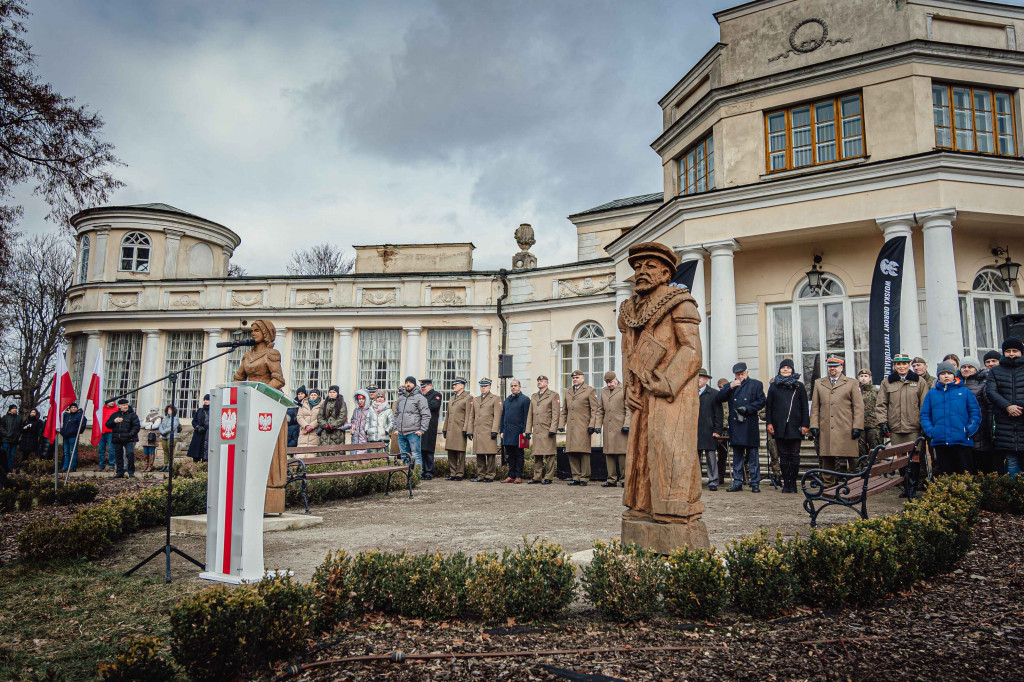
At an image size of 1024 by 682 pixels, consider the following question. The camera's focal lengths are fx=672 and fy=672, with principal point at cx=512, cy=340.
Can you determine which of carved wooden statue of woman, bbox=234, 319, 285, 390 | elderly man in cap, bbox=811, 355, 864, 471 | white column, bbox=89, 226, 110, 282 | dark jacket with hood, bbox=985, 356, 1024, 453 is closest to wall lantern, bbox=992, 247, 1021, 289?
→ elderly man in cap, bbox=811, 355, 864, 471

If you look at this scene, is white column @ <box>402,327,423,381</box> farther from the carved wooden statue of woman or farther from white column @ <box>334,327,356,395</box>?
the carved wooden statue of woman

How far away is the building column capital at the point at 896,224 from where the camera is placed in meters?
13.2

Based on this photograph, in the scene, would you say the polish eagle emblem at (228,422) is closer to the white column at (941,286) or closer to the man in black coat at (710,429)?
the man in black coat at (710,429)

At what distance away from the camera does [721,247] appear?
15.0 metres

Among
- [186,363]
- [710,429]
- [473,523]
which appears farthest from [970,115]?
[186,363]

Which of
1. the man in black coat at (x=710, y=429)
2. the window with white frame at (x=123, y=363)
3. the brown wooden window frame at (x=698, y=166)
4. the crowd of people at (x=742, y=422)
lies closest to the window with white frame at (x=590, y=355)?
the brown wooden window frame at (x=698, y=166)

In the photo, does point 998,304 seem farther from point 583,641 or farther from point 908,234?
point 583,641

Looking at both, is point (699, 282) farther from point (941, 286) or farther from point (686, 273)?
point (941, 286)

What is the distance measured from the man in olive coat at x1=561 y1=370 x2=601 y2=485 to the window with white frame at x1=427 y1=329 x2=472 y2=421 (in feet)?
32.9

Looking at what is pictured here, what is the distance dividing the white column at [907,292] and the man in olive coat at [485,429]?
25.8ft

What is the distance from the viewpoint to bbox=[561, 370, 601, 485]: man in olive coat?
1318cm

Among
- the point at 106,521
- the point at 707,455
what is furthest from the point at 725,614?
the point at 707,455

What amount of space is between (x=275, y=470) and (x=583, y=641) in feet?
16.9

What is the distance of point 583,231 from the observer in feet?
89.0
